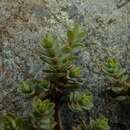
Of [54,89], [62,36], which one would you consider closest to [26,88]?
[54,89]

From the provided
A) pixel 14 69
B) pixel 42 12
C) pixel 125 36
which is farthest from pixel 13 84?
pixel 125 36

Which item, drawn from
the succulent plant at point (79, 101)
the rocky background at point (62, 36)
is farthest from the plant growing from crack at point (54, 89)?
the rocky background at point (62, 36)

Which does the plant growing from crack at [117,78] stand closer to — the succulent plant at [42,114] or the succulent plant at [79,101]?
the succulent plant at [79,101]

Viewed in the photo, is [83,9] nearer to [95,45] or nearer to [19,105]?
[95,45]

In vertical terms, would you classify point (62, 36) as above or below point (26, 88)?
above

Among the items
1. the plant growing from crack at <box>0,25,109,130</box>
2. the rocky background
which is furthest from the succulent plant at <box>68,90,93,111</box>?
the rocky background

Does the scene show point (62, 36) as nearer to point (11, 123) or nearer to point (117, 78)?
point (117, 78)
